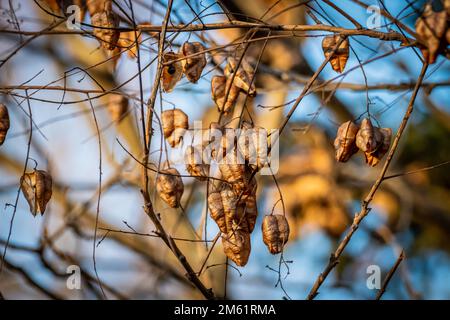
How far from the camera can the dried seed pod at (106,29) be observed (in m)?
1.55

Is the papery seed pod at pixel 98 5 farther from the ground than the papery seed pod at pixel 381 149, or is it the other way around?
the papery seed pod at pixel 98 5

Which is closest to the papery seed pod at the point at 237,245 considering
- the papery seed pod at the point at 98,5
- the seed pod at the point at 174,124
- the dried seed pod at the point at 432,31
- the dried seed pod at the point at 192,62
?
the seed pod at the point at 174,124

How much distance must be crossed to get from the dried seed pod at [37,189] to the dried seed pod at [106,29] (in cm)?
34

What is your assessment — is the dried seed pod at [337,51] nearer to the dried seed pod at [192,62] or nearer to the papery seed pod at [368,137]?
the papery seed pod at [368,137]

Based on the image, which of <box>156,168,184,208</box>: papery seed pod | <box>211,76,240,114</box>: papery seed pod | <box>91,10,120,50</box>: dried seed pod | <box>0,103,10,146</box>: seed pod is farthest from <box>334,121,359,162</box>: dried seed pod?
<box>0,103,10,146</box>: seed pod

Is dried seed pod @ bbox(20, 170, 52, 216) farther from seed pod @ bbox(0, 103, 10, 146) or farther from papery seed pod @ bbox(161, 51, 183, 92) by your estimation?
papery seed pod @ bbox(161, 51, 183, 92)

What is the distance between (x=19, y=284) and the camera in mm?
3910

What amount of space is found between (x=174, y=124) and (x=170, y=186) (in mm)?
170

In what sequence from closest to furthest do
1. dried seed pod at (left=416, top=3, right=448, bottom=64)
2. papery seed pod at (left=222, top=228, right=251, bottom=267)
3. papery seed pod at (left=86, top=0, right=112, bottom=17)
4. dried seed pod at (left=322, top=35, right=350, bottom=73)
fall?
1. dried seed pod at (left=416, top=3, right=448, bottom=64)
2. papery seed pod at (left=222, top=228, right=251, bottom=267)
3. dried seed pod at (left=322, top=35, right=350, bottom=73)
4. papery seed pod at (left=86, top=0, right=112, bottom=17)

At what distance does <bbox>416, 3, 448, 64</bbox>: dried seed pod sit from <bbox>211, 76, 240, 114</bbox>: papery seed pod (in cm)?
47

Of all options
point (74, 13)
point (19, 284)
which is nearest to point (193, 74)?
point (74, 13)

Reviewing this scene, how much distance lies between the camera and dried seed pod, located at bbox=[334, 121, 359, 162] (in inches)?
58.3
